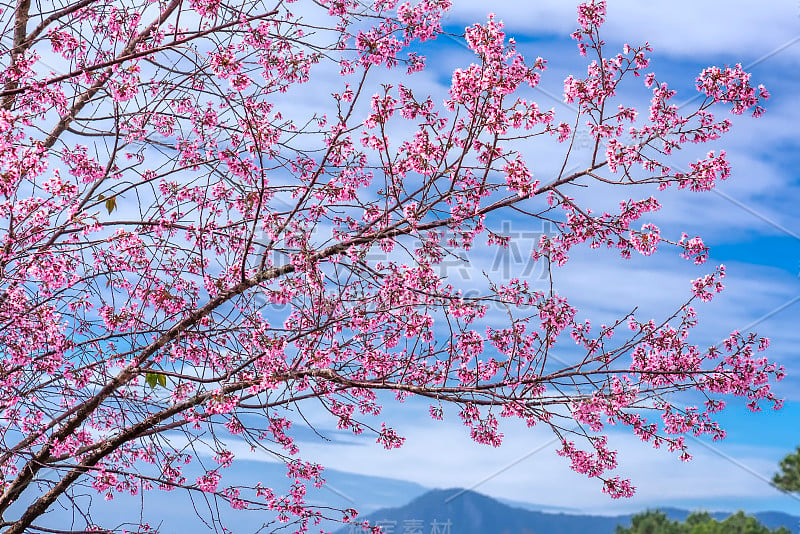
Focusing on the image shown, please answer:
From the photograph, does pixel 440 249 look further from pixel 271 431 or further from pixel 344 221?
pixel 271 431

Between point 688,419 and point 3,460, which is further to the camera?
point 3,460

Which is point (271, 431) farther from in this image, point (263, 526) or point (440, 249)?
point (440, 249)

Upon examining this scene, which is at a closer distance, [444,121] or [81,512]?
[444,121]

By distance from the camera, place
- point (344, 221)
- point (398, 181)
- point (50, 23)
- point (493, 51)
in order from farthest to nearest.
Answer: point (50, 23) < point (344, 221) < point (398, 181) < point (493, 51)

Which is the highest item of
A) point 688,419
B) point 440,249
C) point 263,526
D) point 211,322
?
point 440,249

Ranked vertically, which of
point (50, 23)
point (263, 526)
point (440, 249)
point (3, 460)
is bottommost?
point (263, 526)

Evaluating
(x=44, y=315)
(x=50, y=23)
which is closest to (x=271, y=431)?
(x=44, y=315)

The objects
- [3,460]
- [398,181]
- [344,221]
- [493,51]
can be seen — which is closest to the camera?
[493,51]

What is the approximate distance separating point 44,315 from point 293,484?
2.29m

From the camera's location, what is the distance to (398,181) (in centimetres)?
459

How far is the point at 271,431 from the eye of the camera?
222 inches

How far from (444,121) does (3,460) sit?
4.06 meters

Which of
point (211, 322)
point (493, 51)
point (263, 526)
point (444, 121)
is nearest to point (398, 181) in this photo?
point (444, 121)

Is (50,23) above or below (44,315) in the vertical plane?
above
